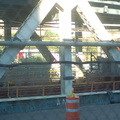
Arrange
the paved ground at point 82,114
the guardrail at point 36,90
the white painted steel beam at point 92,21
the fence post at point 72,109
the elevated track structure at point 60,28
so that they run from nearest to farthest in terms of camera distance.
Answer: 1. the fence post at point 72,109
2. the paved ground at point 82,114
3. the elevated track structure at point 60,28
4. the guardrail at point 36,90
5. the white painted steel beam at point 92,21

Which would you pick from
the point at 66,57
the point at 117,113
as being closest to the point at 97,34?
the point at 66,57

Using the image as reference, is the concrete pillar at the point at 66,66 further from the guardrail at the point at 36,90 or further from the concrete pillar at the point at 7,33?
the concrete pillar at the point at 7,33

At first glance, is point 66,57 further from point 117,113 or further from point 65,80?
point 117,113

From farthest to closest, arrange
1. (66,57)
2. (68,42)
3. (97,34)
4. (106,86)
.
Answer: (106,86) → (97,34) → (66,57) → (68,42)

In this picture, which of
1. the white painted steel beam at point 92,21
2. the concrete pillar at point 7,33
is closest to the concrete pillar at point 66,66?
the white painted steel beam at point 92,21

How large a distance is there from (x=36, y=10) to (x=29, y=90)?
1.21 metres

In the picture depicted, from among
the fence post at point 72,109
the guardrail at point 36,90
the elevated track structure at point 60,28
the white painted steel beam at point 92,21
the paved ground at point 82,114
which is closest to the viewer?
the fence post at point 72,109

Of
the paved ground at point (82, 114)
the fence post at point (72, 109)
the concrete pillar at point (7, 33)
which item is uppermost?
the concrete pillar at point (7, 33)

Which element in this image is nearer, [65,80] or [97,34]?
[65,80]

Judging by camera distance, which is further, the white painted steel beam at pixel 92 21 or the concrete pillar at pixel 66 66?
the white painted steel beam at pixel 92 21

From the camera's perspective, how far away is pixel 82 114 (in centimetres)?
284

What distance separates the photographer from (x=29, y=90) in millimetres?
3418

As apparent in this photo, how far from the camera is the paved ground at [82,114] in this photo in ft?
8.87

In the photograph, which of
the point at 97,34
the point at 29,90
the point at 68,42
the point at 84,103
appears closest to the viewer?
the point at 68,42
